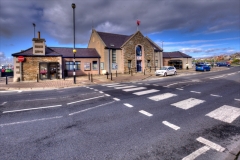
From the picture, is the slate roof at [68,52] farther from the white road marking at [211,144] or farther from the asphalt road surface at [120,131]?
the white road marking at [211,144]

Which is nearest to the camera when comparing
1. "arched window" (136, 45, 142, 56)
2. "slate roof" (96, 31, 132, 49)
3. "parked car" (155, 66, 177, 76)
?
"parked car" (155, 66, 177, 76)

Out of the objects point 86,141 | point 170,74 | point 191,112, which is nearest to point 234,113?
Answer: point 191,112

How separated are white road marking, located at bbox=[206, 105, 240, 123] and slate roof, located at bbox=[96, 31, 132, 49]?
76.2 feet

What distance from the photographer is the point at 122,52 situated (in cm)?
2930

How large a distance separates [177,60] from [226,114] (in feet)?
122

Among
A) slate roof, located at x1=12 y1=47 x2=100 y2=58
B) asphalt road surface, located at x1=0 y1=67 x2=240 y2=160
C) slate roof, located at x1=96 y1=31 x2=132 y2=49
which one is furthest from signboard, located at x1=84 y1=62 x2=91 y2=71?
asphalt road surface, located at x1=0 y1=67 x2=240 y2=160

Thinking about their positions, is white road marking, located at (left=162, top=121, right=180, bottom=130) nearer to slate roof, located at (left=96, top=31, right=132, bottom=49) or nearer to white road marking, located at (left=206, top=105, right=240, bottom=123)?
white road marking, located at (left=206, top=105, right=240, bottom=123)

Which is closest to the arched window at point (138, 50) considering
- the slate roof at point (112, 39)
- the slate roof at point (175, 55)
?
the slate roof at point (112, 39)

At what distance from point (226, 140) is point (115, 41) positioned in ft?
93.2

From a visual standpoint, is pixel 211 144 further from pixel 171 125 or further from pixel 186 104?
pixel 186 104

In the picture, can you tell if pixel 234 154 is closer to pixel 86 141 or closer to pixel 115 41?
pixel 86 141

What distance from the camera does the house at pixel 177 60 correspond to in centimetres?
4116

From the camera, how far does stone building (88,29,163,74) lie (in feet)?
91.8

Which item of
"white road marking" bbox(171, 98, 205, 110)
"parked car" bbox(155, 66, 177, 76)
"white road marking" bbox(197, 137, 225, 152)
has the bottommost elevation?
"white road marking" bbox(197, 137, 225, 152)
